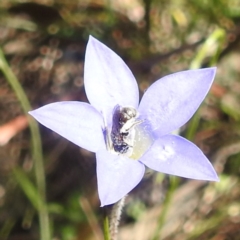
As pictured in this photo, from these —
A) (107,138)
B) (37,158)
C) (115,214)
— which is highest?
(107,138)

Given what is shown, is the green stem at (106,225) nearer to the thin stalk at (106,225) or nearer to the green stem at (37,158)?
the thin stalk at (106,225)

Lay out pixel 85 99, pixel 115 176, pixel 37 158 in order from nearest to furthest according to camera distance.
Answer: pixel 115 176, pixel 37 158, pixel 85 99

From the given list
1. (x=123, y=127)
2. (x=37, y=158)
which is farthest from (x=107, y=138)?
(x=37, y=158)

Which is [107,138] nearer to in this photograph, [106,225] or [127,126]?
[127,126]

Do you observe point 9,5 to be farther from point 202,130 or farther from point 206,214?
point 206,214

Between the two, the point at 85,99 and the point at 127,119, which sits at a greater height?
the point at 127,119

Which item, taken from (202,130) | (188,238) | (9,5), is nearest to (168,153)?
(188,238)

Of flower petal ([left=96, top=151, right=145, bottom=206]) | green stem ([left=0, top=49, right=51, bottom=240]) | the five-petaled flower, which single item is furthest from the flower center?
green stem ([left=0, top=49, right=51, bottom=240])

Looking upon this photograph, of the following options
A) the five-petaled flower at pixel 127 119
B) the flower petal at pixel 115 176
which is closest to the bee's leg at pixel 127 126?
the five-petaled flower at pixel 127 119
